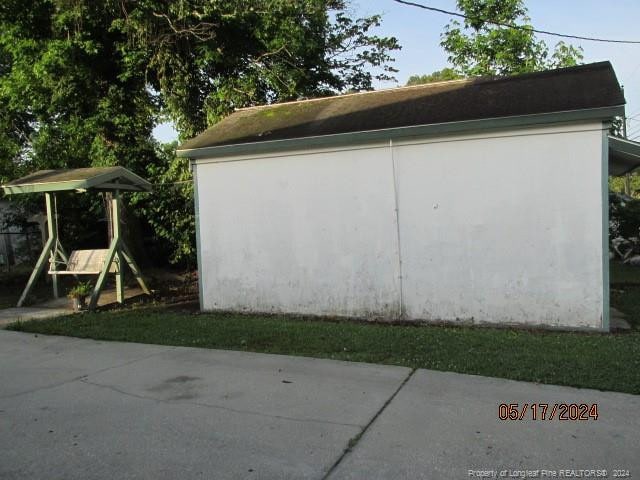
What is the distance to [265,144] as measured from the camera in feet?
28.1

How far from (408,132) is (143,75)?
8.98m

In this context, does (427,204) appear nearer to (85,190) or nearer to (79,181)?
(79,181)

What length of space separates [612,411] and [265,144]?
6.13 meters

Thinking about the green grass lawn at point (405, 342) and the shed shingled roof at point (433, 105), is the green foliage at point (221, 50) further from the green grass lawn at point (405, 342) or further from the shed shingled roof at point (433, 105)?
the green grass lawn at point (405, 342)

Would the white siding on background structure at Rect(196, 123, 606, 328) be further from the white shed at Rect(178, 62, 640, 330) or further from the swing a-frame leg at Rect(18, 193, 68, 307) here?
the swing a-frame leg at Rect(18, 193, 68, 307)

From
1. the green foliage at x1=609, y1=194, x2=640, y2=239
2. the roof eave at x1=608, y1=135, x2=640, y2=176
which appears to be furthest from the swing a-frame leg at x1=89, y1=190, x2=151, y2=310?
the green foliage at x1=609, y1=194, x2=640, y2=239

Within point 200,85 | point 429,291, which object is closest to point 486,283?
point 429,291

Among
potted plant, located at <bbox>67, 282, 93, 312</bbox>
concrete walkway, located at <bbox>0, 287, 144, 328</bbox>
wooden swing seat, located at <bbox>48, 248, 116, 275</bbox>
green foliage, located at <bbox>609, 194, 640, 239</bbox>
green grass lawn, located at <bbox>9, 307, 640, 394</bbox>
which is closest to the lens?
green grass lawn, located at <bbox>9, 307, 640, 394</bbox>

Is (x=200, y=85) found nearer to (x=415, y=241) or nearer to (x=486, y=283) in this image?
(x=415, y=241)

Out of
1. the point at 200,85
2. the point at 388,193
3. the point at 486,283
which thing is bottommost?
the point at 486,283

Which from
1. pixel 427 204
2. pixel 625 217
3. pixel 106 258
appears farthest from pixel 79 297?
pixel 625 217

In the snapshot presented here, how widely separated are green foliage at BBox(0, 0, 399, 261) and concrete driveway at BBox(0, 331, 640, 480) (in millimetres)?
8381

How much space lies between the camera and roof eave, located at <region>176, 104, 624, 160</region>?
6791 mm

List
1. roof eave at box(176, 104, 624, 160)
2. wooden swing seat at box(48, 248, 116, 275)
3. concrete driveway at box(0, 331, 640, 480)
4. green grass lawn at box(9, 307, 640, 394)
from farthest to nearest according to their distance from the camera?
wooden swing seat at box(48, 248, 116, 275)
roof eave at box(176, 104, 624, 160)
green grass lawn at box(9, 307, 640, 394)
concrete driveway at box(0, 331, 640, 480)
